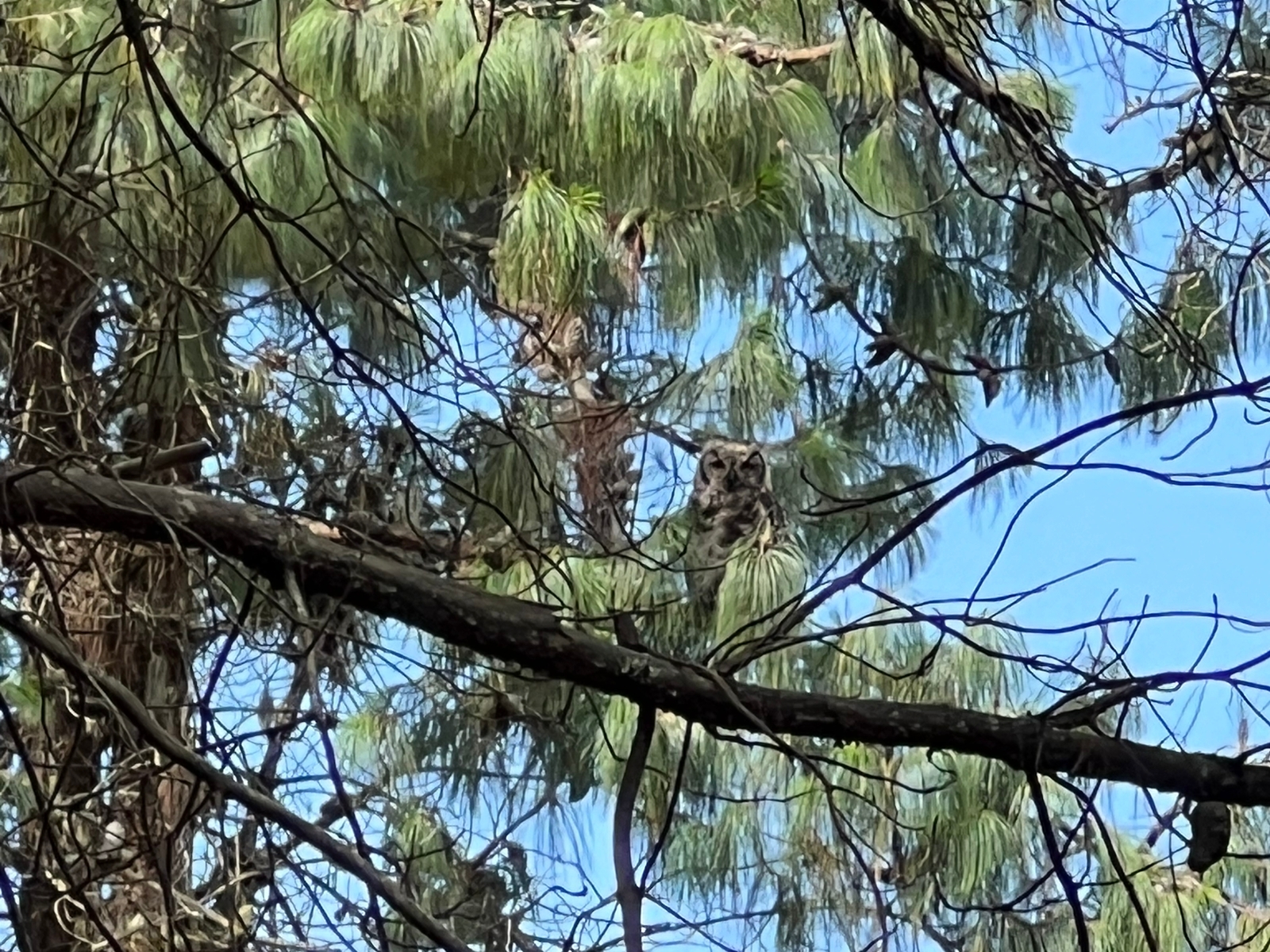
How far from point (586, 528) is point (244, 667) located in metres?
0.51

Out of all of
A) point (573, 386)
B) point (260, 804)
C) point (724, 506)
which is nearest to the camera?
point (260, 804)

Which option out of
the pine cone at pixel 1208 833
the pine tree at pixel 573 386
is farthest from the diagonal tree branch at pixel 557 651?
the pine tree at pixel 573 386

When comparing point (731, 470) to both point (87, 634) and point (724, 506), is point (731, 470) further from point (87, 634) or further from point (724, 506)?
point (87, 634)

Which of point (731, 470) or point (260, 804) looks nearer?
point (260, 804)

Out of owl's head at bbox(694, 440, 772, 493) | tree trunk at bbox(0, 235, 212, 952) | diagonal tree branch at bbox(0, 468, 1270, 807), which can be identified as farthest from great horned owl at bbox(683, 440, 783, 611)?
diagonal tree branch at bbox(0, 468, 1270, 807)

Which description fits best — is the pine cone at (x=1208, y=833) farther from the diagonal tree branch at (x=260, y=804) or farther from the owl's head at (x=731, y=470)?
the owl's head at (x=731, y=470)

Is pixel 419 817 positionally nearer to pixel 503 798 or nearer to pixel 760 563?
pixel 503 798

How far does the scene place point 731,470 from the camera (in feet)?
4.54

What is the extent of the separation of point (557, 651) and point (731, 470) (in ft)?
2.61

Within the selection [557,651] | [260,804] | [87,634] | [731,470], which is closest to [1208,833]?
[557,651]

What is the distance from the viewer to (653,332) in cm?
150

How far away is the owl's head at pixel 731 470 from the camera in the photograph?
1383 millimetres

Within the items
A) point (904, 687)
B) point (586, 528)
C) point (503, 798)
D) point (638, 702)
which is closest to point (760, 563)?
point (904, 687)

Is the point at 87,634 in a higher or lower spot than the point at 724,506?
lower
